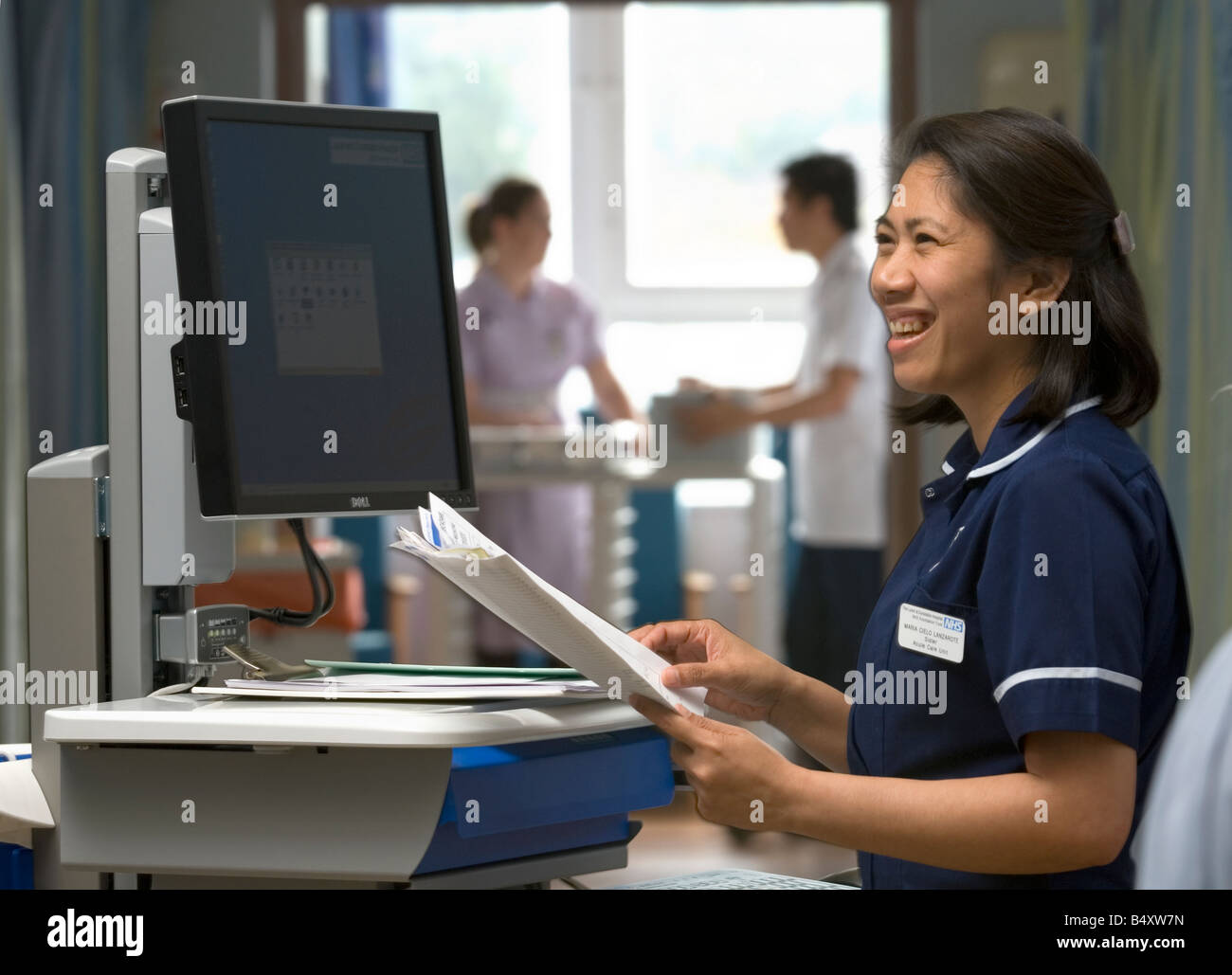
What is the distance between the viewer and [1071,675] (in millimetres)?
898

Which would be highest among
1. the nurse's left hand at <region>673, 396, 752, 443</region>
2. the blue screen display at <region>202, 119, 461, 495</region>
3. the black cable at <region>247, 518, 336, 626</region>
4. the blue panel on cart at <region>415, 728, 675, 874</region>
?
the blue screen display at <region>202, 119, 461, 495</region>

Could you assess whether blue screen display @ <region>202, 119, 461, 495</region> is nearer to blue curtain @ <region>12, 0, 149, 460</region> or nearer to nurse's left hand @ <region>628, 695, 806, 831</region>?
nurse's left hand @ <region>628, 695, 806, 831</region>

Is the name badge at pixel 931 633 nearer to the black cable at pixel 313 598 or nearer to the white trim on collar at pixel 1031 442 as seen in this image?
the white trim on collar at pixel 1031 442

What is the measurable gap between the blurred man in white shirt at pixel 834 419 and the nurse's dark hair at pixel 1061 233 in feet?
7.88

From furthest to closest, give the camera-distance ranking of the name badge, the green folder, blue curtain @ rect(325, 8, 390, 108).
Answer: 1. blue curtain @ rect(325, 8, 390, 108)
2. the green folder
3. the name badge

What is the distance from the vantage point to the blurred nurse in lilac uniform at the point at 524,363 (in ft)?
12.3

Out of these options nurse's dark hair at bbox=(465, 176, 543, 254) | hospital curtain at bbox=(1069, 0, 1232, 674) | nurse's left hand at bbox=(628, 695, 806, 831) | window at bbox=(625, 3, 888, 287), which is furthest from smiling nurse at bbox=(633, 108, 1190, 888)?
window at bbox=(625, 3, 888, 287)

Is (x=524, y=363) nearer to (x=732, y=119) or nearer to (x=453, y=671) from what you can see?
(x=732, y=119)

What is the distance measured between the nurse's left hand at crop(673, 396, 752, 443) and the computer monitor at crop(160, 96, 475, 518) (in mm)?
2536

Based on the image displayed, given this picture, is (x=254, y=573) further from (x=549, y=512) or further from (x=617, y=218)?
(x=617, y=218)

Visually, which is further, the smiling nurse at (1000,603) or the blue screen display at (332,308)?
the blue screen display at (332,308)

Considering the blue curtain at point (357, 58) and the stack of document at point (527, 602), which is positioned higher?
the blue curtain at point (357, 58)

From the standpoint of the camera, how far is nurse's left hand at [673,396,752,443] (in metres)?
3.66

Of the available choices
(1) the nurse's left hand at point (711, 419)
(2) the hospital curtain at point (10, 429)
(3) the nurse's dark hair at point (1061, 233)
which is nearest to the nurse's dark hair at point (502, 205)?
(1) the nurse's left hand at point (711, 419)
